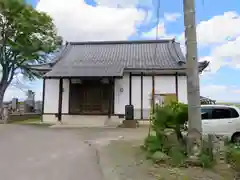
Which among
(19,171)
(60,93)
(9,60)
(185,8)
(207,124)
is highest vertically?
(9,60)

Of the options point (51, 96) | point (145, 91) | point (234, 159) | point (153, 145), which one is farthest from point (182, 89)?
point (234, 159)

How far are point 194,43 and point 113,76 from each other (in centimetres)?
1087

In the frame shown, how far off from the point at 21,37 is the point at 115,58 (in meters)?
8.64

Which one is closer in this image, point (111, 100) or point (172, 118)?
point (172, 118)

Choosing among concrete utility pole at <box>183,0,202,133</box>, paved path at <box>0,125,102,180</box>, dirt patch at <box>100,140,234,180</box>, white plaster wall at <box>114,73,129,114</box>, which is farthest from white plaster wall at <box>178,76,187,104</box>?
concrete utility pole at <box>183,0,202,133</box>

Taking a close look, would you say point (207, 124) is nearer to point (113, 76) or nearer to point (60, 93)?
point (113, 76)

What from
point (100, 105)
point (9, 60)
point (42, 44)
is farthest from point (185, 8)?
point (9, 60)

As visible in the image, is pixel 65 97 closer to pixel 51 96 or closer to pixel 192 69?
pixel 51 96

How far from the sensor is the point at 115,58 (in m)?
21.2

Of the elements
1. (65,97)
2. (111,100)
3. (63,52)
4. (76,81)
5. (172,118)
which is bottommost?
(172,118)

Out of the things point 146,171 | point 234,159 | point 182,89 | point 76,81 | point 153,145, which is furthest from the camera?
point 76,81

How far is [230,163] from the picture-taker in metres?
5.85

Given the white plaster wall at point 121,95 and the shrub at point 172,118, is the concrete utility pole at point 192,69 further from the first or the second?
the white plaster wall at point 121,95

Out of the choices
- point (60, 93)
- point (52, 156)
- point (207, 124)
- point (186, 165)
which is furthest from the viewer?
point (60, 93)
